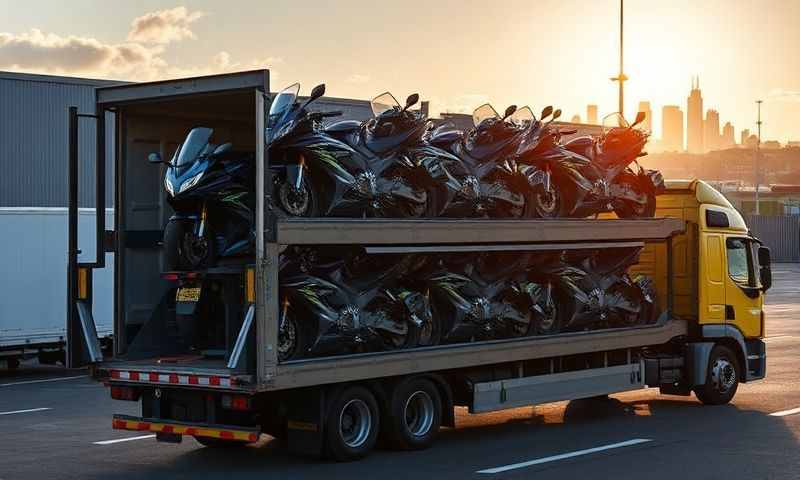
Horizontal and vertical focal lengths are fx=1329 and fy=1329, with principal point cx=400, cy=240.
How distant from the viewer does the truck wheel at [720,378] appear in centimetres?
1652

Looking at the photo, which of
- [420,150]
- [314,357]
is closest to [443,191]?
[420,150]

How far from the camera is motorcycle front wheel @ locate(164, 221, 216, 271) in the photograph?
1229 centimetres

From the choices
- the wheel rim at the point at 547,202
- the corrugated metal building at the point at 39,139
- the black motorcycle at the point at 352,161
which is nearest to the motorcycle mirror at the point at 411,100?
the black motorcycle at the point at 352,161

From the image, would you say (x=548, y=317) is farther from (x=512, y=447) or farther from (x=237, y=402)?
(x=237, y=402)

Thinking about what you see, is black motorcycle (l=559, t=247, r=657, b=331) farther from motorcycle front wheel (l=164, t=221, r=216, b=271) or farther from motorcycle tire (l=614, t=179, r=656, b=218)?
motorcycle front wheel (l=164, t=221, r=216, b=271)

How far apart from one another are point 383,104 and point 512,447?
3.64 metres

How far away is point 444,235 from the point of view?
1285 centimetres

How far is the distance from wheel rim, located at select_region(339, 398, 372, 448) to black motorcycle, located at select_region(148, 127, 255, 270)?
5.70ft

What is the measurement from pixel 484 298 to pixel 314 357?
2.48 m

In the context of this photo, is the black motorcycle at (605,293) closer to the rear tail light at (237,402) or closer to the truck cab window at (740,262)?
the truck cab window at (740,262)

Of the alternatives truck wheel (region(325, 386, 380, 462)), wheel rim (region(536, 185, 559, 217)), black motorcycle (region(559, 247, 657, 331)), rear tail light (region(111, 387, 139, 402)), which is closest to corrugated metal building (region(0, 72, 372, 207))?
black motorcycle (region(559, 247, 657, 331))

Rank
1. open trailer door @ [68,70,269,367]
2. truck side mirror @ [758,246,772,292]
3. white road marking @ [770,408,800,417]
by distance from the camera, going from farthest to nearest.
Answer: truck side mirror @ [758,246,772,292]
white road marking @ [770,408,800,417]
open trailer door @ [68,70,269,367]

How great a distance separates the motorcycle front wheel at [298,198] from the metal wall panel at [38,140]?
61.2ft

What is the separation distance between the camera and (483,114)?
14.2m
